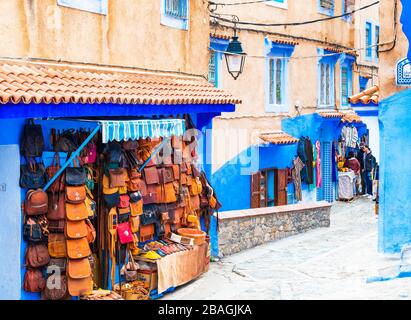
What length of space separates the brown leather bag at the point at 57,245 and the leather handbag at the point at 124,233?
1.59m

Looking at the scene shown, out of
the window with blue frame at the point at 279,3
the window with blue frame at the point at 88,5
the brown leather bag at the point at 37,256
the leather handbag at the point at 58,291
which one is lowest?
the leather handbag at the point at 58,291

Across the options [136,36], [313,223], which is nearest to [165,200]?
[136,36]

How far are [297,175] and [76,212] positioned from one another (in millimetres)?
14864

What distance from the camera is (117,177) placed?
11688 millimetres

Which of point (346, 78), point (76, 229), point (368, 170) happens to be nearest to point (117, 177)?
point (76, 229)

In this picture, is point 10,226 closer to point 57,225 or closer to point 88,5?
point 57,225

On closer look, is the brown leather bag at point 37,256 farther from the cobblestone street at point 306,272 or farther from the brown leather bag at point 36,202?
the cobblestone street at point 306,272

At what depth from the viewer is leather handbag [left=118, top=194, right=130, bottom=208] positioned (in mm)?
11953

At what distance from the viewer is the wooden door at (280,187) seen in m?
23.2

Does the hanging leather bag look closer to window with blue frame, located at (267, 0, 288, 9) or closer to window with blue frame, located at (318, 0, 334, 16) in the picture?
window with blue frame, located at (267, 0, 288, 9)

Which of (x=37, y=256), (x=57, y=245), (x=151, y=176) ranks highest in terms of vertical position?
(x=151, y=176)

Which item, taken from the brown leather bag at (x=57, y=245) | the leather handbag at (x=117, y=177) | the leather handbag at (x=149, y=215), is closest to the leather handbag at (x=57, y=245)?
the brown leather bag at (x=57, y=245)

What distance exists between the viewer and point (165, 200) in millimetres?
13523

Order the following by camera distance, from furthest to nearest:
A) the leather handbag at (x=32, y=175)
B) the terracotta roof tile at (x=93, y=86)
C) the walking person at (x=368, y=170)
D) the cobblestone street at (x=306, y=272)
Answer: the walking person at (x=368, y=170) → the cobblestone street at (x=306, y=272) → the leather handbag at (x=32, y=175) → the terracotta roof tile at (x=93, y=86)
